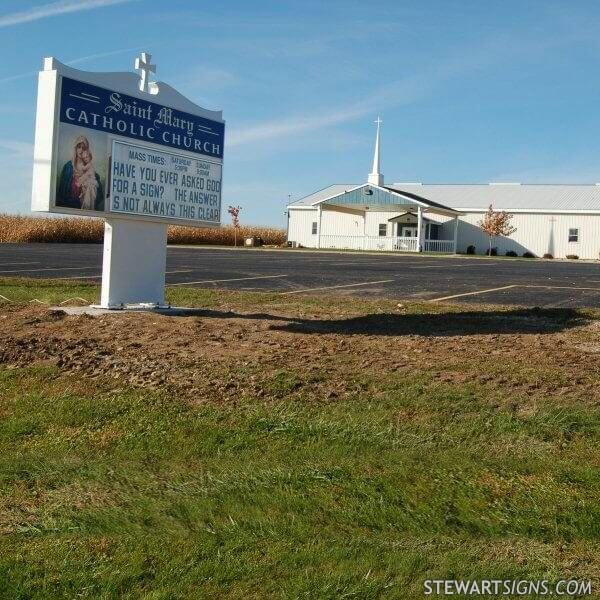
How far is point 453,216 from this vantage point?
57094mm

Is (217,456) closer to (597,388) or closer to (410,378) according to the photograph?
(410,378)

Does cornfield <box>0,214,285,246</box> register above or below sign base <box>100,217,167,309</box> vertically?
above

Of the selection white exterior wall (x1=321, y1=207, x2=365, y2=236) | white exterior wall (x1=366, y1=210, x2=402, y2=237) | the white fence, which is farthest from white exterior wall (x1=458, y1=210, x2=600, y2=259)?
white exterior wall (x1=321, y1=207, x2=365, y2=236)

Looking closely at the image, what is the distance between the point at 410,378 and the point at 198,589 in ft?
11.5

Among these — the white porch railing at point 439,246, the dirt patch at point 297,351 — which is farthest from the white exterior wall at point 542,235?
the dirt patch at point 297,351

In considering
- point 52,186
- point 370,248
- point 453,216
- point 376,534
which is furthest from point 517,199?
point 376,534

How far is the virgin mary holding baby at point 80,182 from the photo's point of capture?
8.99m

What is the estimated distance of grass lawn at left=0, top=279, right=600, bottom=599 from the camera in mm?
3826

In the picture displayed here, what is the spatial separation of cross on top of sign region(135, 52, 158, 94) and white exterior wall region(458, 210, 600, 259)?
49.7 meters

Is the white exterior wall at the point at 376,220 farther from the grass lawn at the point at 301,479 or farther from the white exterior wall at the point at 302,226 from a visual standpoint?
the grass lawn at the point at 301,479

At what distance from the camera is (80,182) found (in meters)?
9.16

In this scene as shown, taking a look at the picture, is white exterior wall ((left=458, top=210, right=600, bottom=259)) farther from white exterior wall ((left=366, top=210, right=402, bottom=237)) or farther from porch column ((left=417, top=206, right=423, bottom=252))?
porch column ((left=417, top=206, right=423, bottom=252))

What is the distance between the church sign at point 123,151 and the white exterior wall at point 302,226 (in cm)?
5236

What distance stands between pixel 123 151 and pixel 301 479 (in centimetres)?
570
